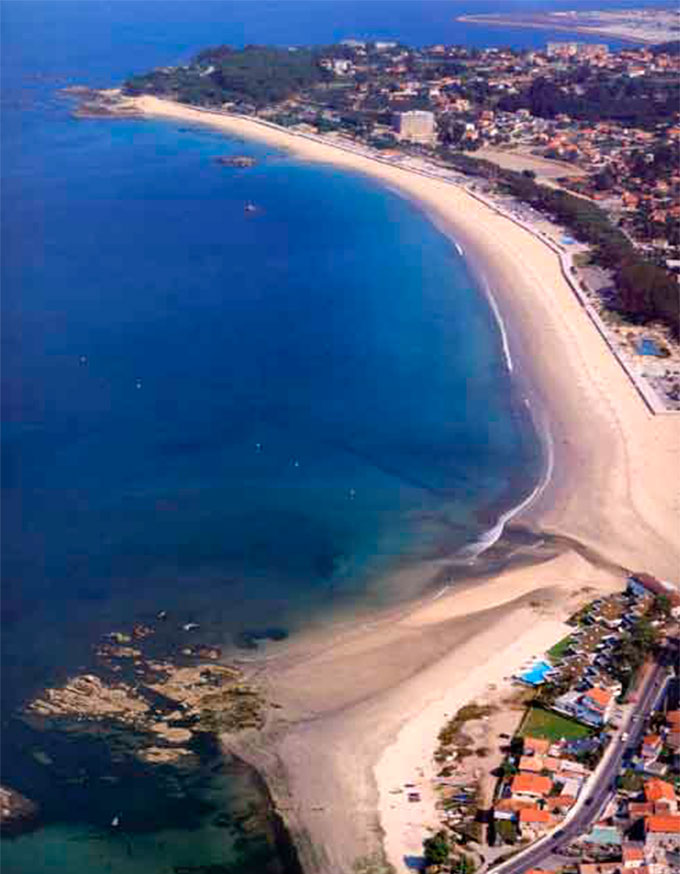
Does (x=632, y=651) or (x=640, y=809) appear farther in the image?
(x=632, y=651)

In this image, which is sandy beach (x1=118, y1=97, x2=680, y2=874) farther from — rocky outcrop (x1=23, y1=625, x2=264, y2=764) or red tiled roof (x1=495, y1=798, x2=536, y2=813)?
red tiled roof (x1=495, y1=798, x2=536, y2=813)

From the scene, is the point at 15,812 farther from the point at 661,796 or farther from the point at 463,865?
the point at 661,796

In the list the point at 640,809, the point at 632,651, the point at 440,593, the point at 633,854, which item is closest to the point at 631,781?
the point at 640,809

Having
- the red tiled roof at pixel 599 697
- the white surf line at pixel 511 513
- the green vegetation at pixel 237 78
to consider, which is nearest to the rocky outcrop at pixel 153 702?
the red tiled roof at pixel 599 697

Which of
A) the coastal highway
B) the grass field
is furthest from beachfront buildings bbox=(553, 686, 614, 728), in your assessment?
the coastal highway

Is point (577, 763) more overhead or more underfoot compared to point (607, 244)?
more underfoot

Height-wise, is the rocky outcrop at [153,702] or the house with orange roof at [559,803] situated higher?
the house with orange roof at [559,803]

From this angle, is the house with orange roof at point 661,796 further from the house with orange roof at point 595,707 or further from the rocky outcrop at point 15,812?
the rocky outcrop at point 15,812
